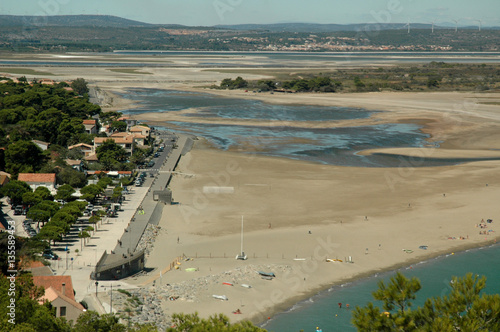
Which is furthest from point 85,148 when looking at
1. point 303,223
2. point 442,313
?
point 442,313

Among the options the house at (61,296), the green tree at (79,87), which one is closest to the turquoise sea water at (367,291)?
the house at (61,296)

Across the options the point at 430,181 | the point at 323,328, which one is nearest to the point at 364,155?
the point at 430,181

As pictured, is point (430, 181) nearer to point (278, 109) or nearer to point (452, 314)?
point (452, 314)

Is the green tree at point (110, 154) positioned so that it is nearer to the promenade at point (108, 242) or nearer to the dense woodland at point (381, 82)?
the promenade at point (108, 242)

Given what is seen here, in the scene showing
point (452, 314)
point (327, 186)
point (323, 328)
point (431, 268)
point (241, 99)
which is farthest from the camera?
point (241, 99)

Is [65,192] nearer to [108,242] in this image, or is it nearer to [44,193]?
[44,193]

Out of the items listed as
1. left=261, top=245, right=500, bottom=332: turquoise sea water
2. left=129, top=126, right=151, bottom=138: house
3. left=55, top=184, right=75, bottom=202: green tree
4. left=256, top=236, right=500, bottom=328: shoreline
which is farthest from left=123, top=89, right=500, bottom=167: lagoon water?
left=55, top=184, right=75, bottom=202: green tree
